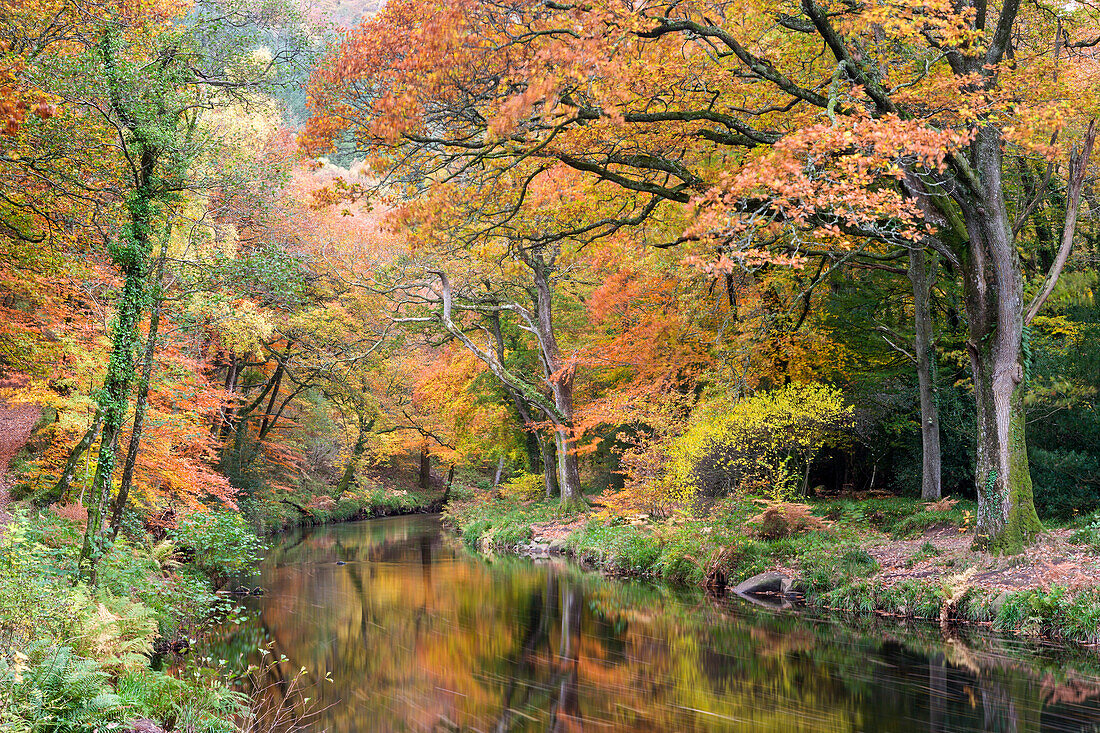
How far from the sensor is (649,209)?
432 inches

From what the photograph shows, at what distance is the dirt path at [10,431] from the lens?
12.5 meters

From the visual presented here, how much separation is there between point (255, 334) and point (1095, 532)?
1593 cm

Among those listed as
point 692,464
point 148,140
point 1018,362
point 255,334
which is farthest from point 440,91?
point 255,334

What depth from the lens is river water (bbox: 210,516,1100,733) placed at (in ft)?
21.7

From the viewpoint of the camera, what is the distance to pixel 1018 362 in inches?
383

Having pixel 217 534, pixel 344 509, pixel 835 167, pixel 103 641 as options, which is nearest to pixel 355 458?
pixel 344 509

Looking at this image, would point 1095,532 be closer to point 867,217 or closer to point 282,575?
point 867,217

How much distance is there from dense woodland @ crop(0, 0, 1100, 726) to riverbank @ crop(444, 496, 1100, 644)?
638 mm

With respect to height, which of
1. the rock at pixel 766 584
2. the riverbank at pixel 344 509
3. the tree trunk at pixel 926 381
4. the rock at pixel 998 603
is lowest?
the riverbank at pixel 344 509

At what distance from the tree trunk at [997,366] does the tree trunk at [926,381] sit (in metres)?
3.83

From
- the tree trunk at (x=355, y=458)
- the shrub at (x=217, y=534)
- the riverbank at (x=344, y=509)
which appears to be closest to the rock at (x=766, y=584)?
the shrub at (x=217, y=534)

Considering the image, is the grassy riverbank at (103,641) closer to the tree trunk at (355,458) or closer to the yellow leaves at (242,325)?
the yellow leaves at (242,325)

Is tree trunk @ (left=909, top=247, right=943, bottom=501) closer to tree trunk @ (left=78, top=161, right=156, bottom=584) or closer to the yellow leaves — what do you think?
the yellow leaves

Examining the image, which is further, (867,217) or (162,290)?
(162,290)
